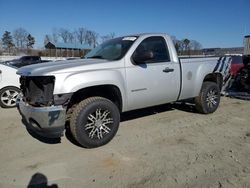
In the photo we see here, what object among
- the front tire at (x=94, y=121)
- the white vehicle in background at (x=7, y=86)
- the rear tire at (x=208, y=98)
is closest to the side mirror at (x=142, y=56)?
the front tire at (x=94, y=121)

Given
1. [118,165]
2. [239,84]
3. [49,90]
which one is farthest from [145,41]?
[239,84]

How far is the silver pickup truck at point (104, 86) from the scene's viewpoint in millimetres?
4285

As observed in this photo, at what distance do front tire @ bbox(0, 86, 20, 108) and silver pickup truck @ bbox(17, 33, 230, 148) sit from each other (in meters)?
3.42

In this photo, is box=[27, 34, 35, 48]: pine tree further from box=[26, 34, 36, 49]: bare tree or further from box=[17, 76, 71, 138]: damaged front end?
box=[17, 76, 71, 138]: damaged front end

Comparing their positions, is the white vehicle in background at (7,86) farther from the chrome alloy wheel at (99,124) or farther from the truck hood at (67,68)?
the chrome alloy wheel at (99,124)

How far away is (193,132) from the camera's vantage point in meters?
5.55

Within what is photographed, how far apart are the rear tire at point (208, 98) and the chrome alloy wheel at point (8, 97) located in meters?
5.35

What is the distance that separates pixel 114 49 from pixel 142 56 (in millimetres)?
742

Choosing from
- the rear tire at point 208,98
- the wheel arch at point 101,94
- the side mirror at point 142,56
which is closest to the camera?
the wheel arch at point 101,94

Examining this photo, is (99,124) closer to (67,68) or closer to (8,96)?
(67,68)

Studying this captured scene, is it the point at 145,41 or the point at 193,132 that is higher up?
the point at 145,41

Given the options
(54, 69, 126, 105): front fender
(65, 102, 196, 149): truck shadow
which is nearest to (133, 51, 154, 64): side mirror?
(54, 69, 126, 105): front fender

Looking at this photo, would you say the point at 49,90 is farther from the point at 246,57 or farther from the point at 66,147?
the point at 246,57

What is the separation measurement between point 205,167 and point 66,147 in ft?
7.71
